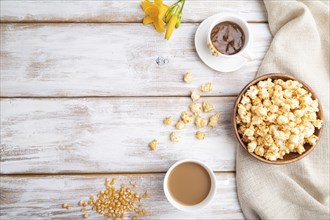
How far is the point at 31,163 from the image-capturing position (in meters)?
1.26

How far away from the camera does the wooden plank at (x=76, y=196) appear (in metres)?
1.25

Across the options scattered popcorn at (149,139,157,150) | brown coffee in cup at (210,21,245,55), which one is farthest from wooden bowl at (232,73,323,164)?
scattered popcorn at (149,139,157,150)

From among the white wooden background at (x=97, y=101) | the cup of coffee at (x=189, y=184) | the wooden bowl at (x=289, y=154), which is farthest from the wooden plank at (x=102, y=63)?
the cup of coffee at (x=189, y=184)

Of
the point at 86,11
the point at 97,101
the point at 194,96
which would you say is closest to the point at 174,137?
the point at 194,96

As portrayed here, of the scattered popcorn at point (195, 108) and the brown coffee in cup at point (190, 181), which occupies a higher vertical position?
the scattered popcorn at point (195, 108)

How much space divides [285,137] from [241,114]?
5.4 inches

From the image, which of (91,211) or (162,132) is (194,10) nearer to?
(162,132)

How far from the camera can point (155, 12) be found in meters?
1.18

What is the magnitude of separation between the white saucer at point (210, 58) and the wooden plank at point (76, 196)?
35 cm

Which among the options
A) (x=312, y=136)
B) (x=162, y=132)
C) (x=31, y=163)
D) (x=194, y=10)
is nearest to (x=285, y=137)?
(x=312, y=136)

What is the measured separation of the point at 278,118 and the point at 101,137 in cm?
54

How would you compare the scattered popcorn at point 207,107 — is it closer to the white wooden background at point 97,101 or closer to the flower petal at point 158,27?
the white wooden background at point 97,101

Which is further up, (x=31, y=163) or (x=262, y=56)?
(x=262, y=56)

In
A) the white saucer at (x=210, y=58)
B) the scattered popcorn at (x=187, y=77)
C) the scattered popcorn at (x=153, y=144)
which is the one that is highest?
the white saucer at (x=210, y=58)
